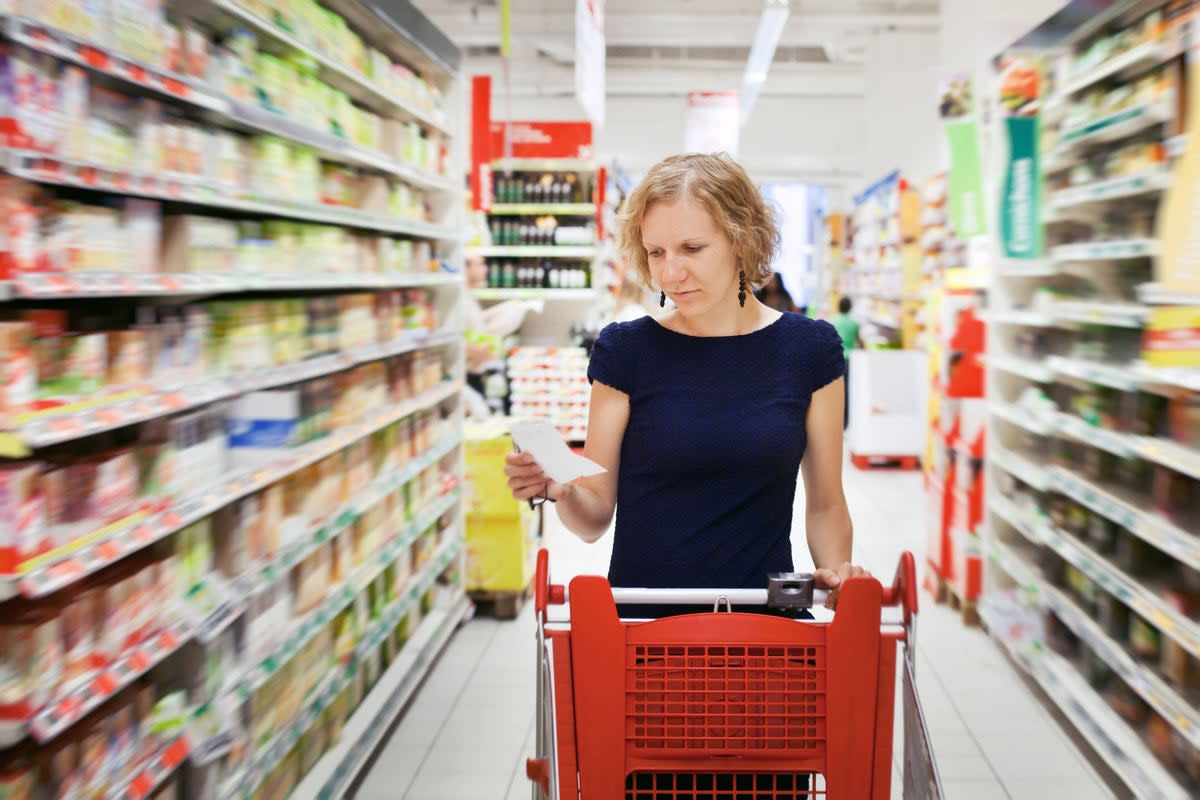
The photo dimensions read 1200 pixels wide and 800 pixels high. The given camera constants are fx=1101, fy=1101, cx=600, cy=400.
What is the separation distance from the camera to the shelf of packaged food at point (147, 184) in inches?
76.1

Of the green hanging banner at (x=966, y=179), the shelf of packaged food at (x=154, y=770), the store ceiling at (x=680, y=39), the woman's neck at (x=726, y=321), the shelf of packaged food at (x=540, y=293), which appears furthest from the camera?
the store ceiling at (x=680, y=39)

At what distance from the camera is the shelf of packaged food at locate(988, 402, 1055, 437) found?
14.8ft

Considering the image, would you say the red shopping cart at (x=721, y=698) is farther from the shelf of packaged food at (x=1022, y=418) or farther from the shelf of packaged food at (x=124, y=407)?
the shelf of packaged food at (x=1022, y=418)

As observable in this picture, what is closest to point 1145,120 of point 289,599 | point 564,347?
point 289,599

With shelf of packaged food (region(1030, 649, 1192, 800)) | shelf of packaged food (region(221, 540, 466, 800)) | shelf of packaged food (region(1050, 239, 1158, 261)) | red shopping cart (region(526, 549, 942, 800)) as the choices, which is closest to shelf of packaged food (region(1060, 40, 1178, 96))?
shelf of packaged food (region(1050, 239, 1158, 261))

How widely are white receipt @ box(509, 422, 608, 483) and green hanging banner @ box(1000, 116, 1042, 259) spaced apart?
3604 mm

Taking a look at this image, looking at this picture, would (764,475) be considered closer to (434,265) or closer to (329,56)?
(329,56)

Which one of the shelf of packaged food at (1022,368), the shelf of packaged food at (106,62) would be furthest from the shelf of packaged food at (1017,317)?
the shelf of packaged food at (106,62)

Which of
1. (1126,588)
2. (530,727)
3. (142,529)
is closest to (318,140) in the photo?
(142,529)

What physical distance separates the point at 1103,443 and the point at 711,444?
2446 mm

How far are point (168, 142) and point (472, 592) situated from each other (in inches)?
143

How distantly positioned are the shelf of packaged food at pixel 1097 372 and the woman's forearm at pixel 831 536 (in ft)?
6.30

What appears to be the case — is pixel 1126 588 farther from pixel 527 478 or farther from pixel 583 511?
pixel 527 478

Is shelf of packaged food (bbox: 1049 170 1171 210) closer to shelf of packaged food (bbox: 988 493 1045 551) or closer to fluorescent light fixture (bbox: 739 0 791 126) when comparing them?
shelf of packaged food (bbox: 988 493 1045 551)
